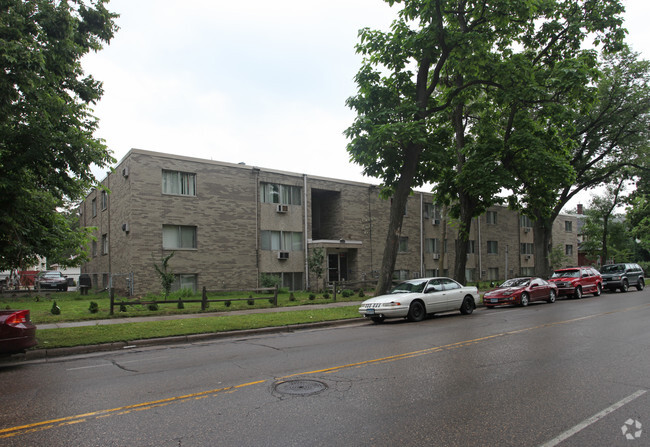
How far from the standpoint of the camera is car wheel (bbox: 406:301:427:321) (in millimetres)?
13872

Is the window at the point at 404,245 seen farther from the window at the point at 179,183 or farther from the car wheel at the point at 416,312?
the car wheel at the point at 416,312

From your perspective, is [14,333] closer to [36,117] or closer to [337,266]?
[36,117]

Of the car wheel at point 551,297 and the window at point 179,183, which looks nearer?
the car wheel at point 551,297

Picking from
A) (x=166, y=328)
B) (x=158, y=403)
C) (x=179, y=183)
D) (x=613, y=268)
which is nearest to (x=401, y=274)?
(x=613, y=268)

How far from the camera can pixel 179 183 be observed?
23.5m

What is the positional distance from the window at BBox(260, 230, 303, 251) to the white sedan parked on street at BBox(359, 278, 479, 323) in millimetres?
12769

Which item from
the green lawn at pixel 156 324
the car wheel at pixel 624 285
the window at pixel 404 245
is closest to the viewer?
the green lawn at pixel 156 324

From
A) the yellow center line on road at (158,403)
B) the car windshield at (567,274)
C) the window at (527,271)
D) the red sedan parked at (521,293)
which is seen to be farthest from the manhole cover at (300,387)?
the window at (527,271)

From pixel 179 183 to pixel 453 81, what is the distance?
14927 mm

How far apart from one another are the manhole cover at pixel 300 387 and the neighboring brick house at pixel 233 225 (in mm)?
17796

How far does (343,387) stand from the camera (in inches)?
236

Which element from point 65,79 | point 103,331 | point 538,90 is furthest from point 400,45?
point 103,331

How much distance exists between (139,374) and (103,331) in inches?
192

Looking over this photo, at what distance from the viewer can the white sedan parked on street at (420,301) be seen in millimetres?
13602
